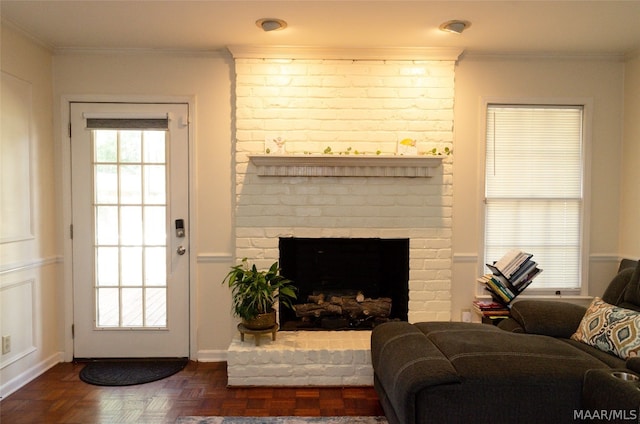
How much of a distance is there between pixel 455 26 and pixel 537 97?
111cm

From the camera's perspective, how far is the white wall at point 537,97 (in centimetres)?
347

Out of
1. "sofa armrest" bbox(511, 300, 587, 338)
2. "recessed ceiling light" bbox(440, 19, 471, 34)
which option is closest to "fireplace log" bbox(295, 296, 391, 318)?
"sofa armrest" bbox(511, 300, 587, 338)

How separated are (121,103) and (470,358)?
3068 mm

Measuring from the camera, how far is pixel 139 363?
11.2 feet

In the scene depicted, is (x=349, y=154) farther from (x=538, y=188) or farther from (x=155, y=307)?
(x=155, y=307)

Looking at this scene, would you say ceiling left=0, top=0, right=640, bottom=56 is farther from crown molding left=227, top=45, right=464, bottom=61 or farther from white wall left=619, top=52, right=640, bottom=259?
white wall left=619, top=52, right=640, bottom=259

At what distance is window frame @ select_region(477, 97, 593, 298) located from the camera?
11.4ft

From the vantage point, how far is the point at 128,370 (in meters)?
3.26

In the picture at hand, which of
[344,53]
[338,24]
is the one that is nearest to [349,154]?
[344,53]

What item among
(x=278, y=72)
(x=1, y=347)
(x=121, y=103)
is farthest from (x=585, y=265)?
(x=1, y=347)

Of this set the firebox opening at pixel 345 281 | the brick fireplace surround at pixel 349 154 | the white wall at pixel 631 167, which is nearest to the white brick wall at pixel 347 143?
the brick fireplace surround at pixel 349 154

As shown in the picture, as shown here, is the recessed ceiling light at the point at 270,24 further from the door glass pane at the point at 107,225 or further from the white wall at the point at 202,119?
the door glass pane at the point at 107,225

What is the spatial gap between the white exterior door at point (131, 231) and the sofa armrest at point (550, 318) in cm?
248

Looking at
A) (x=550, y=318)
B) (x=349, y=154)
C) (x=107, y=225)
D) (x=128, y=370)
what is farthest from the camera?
(x=107, y=225)
